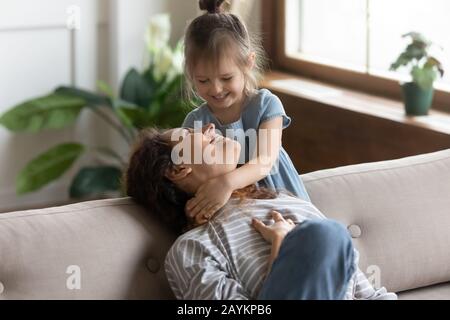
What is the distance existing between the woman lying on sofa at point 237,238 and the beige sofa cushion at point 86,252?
0.06 m

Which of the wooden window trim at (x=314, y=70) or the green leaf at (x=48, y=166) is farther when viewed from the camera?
the green leaf at (x=48, y=166)

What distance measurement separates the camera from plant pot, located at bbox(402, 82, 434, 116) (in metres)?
3.04

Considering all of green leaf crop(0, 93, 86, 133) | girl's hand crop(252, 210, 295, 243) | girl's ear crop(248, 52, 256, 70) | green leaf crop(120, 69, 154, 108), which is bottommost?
green leaf crop(0, 93, 86, 133)

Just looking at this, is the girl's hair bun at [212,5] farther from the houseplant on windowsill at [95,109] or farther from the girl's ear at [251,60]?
the houseplant on windowsill at [95,109]

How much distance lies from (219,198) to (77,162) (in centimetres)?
246

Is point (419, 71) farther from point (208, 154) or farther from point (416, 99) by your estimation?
point (208, 154)

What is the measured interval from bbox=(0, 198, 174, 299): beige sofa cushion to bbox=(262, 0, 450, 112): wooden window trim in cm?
158

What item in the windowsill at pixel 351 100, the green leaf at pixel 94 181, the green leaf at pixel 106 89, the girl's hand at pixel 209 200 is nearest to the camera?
the girl's hand at pixel 209 200

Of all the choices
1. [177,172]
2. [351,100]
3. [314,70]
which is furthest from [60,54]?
[177,172]

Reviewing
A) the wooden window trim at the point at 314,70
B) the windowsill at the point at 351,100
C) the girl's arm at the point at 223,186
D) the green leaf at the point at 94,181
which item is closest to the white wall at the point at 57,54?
the green leaf at the point at 94,181

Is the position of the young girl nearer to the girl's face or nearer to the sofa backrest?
the girl's face

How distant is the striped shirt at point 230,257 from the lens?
1.77 m

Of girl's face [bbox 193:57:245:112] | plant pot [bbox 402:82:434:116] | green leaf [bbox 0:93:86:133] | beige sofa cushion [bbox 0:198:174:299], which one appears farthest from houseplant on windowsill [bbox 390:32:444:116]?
green leaf [bbox 0:93:86:133]
